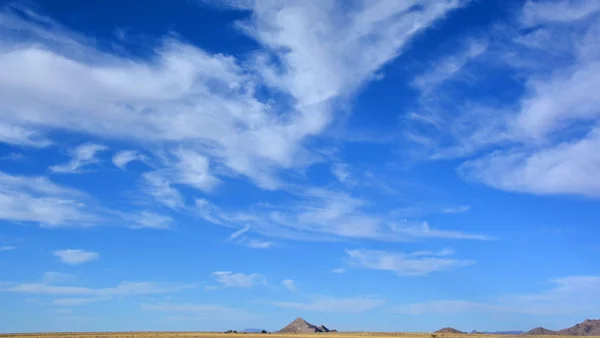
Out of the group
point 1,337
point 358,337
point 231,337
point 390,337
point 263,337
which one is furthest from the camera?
point 1,337

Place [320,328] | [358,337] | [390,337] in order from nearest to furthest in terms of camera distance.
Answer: [390,337]
[358,337]
[320,328]

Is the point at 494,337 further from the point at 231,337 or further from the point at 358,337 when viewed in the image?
the point at 231,337

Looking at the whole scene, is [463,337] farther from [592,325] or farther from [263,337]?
[592,325]

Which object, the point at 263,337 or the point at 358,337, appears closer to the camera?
the point at 358,337

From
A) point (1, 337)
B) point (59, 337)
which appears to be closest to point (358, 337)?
point (59, 337)

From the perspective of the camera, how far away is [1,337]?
493 feet

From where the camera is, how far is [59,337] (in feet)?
421

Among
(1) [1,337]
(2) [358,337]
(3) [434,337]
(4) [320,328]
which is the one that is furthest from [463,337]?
(1) [1,337]

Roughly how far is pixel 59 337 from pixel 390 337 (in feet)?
281

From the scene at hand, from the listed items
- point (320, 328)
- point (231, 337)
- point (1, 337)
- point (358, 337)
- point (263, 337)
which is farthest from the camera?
point (320, 328)

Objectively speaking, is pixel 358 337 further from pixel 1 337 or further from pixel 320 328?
pixel 1 337

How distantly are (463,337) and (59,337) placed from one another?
335ft

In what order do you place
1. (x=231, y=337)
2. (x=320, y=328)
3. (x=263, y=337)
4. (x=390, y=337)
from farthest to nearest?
(x=320, y=328)
(x=231, y=337)
(x=263, y=337)
(x=390, y=337)

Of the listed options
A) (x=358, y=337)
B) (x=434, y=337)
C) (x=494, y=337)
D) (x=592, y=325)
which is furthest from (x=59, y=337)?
(x=592, y=325)
